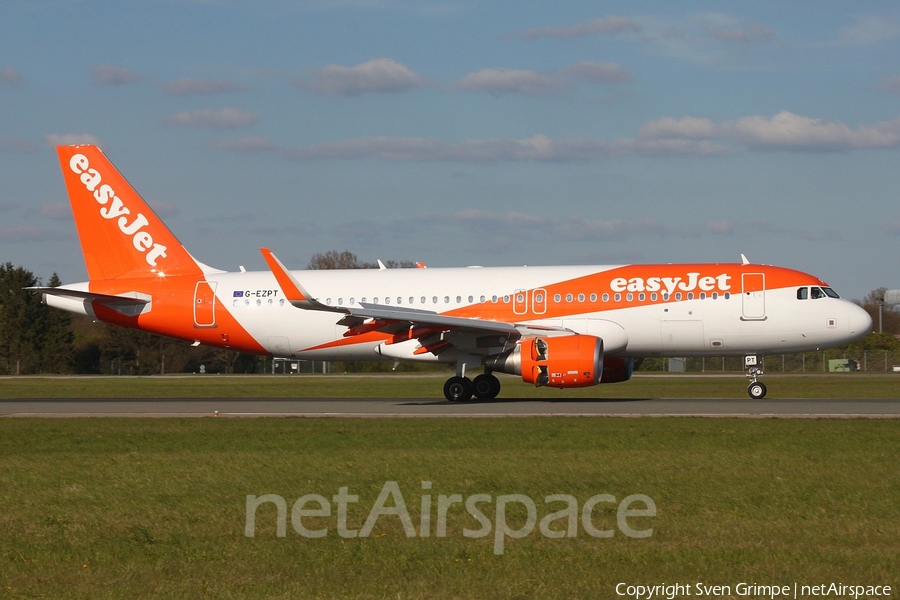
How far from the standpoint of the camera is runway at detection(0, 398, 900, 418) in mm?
23203

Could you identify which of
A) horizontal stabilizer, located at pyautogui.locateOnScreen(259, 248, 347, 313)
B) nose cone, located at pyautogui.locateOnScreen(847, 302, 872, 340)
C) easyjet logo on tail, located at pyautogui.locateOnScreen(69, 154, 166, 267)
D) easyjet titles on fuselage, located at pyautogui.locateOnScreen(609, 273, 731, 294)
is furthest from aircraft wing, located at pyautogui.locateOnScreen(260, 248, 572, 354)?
nose cone, located at pyautogui.locateOnScreen(847, 302, 872, 340)

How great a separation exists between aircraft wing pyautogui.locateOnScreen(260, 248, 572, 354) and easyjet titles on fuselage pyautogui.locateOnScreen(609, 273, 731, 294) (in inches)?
83.8

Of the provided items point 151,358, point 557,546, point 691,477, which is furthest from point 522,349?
point 151,358

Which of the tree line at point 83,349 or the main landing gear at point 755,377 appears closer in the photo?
the main landing gear at point 755,377

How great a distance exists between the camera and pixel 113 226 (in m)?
33.2

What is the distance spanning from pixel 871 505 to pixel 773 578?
3.55 meters

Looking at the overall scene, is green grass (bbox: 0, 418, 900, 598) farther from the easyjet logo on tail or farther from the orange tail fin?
the easyjet logo on tail

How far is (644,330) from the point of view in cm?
2889

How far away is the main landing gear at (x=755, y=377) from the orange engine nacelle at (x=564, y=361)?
527 centimetres

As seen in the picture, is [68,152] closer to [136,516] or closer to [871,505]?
[136,516]

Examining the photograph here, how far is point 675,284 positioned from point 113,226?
17670 millimetres

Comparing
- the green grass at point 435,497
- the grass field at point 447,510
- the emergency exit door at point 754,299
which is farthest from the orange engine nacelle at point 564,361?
the green grass at point 435,497

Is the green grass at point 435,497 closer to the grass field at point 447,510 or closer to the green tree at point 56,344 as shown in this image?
the grass field at point 447,510

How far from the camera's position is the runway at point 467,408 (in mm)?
23203
